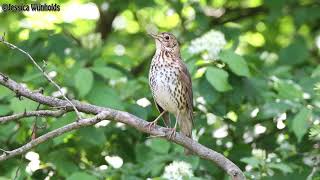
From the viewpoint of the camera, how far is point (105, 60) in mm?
6582

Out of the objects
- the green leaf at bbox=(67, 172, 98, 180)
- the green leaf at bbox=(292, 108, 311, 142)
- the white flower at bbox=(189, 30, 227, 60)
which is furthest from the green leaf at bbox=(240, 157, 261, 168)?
the green leaf at bbox=(67, 172, 98, 180)

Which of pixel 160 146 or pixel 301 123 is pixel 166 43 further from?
pixel 301 123

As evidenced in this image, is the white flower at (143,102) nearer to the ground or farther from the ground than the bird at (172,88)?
nearer to the ground

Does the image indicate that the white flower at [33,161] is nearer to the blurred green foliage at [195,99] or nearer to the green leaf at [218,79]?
the blurred green foliage at [195,99]

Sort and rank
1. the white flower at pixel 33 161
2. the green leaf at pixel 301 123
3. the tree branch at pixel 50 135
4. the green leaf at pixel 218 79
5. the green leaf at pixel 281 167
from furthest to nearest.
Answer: the white flower at pixel 33 161
the green leaf at pixel 218 79
the green leaf at pixel 301 123
the green leaf at pixel 281 167
the tree branch at pixel 50 135

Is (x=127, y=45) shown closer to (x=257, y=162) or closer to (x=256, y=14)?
(x=256, y=14)

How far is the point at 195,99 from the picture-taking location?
22.3ft

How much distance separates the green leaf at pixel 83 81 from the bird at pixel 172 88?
1.80 ft

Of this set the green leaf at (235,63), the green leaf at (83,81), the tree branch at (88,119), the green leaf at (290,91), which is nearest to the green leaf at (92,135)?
the green leaf at (83,81)

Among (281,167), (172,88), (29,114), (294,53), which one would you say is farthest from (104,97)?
(294,53)

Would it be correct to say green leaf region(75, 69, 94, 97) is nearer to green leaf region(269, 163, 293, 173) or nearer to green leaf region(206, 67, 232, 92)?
green leaf region(206, 67, 232, 92)

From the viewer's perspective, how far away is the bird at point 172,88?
237 inches

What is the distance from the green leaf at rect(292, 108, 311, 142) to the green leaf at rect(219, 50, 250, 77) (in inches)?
23.7

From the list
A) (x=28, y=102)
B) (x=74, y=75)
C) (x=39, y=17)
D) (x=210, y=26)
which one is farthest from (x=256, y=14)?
(x=28, y=102)
